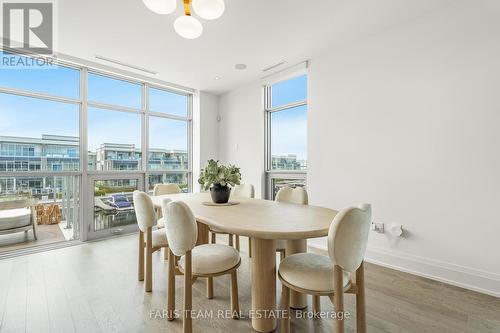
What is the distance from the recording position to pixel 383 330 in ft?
5.58

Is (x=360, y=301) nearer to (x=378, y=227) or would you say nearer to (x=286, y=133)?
(x=378, y=227)

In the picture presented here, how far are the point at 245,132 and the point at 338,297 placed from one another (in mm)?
3881

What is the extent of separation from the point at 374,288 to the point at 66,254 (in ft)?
12.6

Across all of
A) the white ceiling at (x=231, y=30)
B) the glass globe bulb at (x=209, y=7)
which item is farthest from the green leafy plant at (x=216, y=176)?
the white ceiling at (x=231, y=30)

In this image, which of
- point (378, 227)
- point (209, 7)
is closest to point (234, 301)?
point (378, 227)

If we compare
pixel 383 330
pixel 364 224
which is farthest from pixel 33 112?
pixel 383 330

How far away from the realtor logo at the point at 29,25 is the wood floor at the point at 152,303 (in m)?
2.85

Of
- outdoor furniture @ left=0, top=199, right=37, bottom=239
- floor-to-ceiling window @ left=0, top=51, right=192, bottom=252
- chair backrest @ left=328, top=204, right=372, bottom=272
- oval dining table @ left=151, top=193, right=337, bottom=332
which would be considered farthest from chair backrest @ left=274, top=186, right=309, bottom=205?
outdoor furniture @ left=0, top=199, right=37, bottom=239

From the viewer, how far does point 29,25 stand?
110 inches

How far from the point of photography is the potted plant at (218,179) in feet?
7.83

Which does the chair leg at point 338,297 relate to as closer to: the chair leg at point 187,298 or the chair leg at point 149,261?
the chair leg at point 187,298

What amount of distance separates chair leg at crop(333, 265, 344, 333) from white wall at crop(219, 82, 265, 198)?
129 inches

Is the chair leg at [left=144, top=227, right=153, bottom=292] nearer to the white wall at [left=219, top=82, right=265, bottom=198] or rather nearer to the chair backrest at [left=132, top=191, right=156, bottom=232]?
the chair backrest at [left=132, top=191, right=156, bottom=232]

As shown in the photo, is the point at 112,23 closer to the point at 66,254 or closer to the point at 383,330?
the point at 66,254
